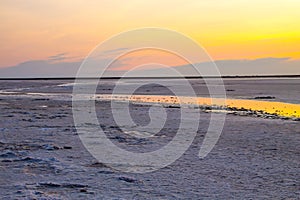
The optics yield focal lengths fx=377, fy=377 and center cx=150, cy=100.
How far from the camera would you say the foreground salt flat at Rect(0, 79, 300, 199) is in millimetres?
7063

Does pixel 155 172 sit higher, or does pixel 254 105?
pixel 254 105

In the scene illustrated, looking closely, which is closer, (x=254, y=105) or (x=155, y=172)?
(x=155, y=172)

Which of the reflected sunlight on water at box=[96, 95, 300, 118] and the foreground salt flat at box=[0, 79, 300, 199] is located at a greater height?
the reflected sunlight on water at box=[96, 95, 300, 118]

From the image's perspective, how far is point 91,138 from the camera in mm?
12719

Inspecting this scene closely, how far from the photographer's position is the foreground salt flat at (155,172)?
278 inches

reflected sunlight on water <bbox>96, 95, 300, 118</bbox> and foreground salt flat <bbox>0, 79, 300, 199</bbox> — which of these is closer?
foreground salt flat <bbox>0, 79, 300, 199</bbox>

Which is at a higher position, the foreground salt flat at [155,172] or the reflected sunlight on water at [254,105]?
the reflected sunlight on water at [254,105]

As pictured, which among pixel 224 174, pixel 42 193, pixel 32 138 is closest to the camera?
pixel 42 193

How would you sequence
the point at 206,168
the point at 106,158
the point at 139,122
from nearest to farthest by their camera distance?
the point at 206,168
the point at 106,158
the point at 139,122

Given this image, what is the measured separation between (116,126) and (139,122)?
167 cm

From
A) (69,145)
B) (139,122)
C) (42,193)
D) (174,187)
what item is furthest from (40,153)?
(139,122)

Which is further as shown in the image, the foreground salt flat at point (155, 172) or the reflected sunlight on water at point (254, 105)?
the reflected sunlight on water at point (254, 105)

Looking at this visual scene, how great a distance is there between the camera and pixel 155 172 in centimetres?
858

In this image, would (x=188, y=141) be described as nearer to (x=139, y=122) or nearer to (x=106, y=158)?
(x=106, y=158)
